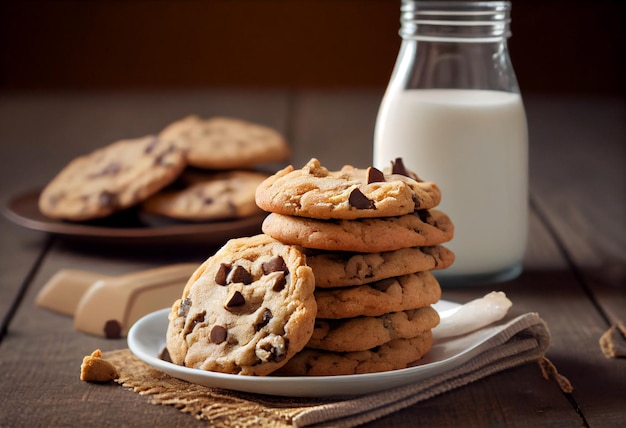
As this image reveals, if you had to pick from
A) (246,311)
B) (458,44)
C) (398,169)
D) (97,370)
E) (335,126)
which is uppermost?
(458,44)

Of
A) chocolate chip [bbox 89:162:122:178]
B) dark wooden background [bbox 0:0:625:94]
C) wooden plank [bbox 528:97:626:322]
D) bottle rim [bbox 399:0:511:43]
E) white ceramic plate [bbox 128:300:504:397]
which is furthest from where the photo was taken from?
dark wooden background [bbox 0:0:625:94]

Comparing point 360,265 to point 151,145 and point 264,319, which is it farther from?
point 151,145

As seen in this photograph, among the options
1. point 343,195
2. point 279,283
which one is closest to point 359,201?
point 343,195

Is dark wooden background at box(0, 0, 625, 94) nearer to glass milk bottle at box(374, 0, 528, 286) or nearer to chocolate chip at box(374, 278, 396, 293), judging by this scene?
Result: glass milk bottle at box(374, 0, 528, 286)

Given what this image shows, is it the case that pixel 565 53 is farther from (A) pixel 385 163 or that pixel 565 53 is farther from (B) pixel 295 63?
(A) pixel 385 163

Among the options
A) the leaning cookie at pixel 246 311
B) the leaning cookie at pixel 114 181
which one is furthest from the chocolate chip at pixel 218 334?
the leaning cookie at pixel 114 181

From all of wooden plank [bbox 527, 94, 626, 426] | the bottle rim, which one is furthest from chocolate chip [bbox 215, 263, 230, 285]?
the bottle rim
